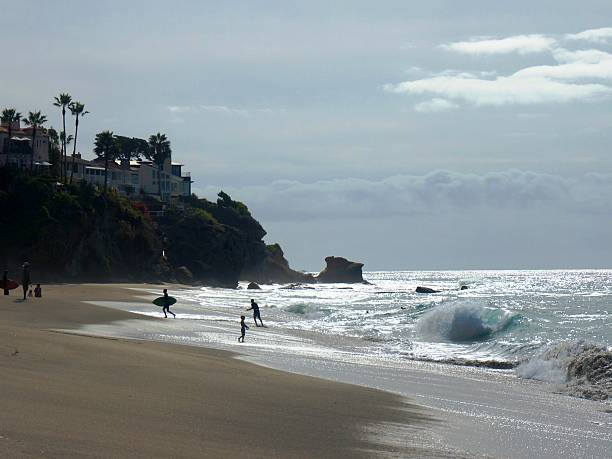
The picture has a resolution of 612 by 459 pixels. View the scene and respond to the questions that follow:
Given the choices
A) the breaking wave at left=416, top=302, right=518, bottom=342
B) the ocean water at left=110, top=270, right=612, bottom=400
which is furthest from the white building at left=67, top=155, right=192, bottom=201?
the breaking wave at left=416, top=302, right=518, bottom=342

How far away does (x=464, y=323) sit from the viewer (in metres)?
37.3

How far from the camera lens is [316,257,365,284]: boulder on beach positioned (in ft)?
506

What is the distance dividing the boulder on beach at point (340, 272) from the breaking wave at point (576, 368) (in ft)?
419

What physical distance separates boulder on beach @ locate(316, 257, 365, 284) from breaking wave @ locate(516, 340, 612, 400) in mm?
127758

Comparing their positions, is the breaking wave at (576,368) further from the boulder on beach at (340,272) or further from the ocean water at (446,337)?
the boulder on beach at (340,272)

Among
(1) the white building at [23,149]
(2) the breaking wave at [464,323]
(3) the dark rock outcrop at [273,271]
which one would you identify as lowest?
(2) the breaking wave at [464,323]

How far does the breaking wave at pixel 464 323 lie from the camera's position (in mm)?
36062

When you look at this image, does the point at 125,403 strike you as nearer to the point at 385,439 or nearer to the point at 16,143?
the point at 385,439

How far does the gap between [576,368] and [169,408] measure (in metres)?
14.8

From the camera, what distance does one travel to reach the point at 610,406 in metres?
17.8

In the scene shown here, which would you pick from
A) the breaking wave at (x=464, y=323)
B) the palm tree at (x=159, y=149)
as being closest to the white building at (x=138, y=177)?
the palm tree at (x=159, y=149)

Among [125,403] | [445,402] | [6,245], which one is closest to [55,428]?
[125,403]

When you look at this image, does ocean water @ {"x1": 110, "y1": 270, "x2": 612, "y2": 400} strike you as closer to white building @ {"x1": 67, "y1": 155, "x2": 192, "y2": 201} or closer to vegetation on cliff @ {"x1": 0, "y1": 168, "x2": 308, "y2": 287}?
vegetation on cliff @ {"x1": 0, "y1": 168, "x2": 308, "y2": 287}

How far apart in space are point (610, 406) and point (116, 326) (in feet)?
61.9
